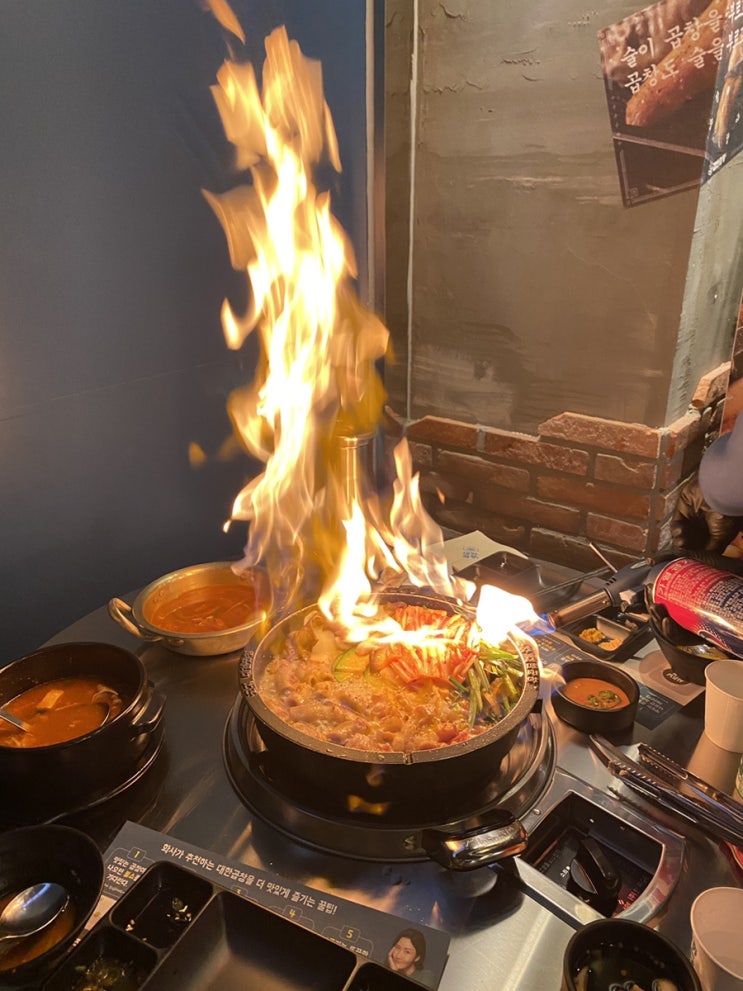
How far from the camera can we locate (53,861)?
1317 mm

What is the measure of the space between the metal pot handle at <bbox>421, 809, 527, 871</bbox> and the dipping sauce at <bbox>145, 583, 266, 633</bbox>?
0.86 metres

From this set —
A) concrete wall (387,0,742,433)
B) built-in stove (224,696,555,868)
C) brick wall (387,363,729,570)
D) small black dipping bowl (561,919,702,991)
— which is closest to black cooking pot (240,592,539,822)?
built-in stove (224,696,555,868)

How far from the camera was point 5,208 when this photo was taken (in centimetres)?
188

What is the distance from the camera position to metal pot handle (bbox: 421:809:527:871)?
4.30 ft

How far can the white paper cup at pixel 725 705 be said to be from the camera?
1590 millimetres

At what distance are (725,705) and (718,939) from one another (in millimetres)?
560

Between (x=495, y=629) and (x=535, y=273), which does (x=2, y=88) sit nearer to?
(x=535, y=273)

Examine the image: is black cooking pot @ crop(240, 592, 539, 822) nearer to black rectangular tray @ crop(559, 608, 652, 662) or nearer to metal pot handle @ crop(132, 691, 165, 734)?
metal pot handle @ crop(132, 691, 165, 734)

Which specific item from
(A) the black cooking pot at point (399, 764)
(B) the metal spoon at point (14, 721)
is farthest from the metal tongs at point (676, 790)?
(B) the metal spoon at point (14, 721)

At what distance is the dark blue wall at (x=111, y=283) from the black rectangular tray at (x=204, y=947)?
1246mm

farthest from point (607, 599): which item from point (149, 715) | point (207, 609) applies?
point (149, 715)

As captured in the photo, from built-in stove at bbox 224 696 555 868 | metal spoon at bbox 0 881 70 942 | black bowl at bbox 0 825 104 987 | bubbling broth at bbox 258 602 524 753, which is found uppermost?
bubbling broth at bbox 258 602 524 753

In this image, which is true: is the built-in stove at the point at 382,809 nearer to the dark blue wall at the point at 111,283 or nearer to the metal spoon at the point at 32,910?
the metal spoon at the point at 32,910

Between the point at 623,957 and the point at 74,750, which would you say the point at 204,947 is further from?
the point at 623,957
